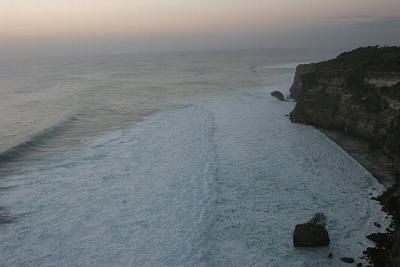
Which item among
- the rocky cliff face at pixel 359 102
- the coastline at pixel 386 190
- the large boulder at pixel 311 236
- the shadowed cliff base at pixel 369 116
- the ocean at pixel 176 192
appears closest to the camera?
the coastline at pixel 386 190

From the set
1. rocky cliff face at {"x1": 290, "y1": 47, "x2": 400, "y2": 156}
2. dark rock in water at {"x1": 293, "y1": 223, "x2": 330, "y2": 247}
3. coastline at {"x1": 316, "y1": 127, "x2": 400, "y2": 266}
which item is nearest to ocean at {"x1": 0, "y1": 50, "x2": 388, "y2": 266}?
dark rock in water at {"x1": 293, "y1": 223, "x2": 330, "y2": 247}

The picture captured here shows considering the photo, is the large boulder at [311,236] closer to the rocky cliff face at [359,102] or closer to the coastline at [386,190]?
the coastline at [386,190]

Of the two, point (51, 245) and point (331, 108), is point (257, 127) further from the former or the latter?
point (51, 245)

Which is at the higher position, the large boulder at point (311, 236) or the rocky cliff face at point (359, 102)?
the rocky cliff face at point (359, 102)

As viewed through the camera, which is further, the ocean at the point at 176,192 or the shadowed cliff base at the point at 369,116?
the shadowed cliff base at the point at 369,116

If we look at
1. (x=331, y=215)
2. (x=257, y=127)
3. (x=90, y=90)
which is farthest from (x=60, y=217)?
(x=90, y=90)

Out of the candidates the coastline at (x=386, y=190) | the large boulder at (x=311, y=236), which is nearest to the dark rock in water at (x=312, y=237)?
the large boulder at (x=311, y=236)

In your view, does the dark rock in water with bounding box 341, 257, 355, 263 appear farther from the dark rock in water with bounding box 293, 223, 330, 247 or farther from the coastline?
the dark rock in water with bounding box 293, 223, 330, 247

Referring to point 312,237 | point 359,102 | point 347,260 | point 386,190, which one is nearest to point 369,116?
point 359,102
